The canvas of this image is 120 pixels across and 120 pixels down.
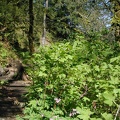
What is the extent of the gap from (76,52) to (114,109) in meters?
1.34

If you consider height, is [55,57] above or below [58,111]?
above

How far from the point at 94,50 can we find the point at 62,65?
1.76 feet

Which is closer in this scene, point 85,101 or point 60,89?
point 85,101

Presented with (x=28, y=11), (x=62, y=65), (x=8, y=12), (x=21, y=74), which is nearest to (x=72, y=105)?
(x=62, y=65)

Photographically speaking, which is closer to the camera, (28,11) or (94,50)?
(94,50)

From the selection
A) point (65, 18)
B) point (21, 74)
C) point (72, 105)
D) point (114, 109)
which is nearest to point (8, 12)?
point (72, 105)

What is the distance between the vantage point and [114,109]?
2580mm

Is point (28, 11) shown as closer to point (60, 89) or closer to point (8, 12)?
point (8, 12)

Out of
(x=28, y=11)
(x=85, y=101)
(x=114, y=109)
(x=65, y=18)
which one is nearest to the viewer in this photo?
(x=114, y=109)

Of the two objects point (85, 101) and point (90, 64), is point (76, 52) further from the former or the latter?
point (85, 101)

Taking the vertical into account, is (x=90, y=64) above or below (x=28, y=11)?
below

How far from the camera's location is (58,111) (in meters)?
3.29

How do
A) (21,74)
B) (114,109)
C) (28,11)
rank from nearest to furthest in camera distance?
(114,109), (28,11), (21,74)

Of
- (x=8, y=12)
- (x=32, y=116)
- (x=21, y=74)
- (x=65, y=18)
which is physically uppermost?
(x=65, y=18)
